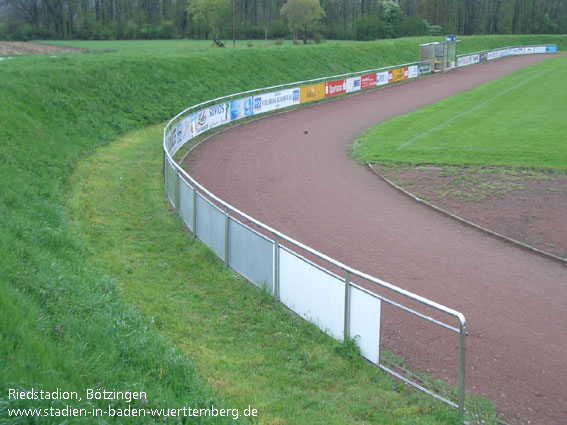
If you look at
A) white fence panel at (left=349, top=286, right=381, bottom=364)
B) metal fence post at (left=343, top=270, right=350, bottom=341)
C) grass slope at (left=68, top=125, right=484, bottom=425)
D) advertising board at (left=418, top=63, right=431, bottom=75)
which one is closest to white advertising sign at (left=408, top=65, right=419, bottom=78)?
advertising board at (left=418, top=63, right=431, bottom=75)

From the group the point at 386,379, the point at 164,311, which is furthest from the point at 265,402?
the point at 164,311

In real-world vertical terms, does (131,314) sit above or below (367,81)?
below

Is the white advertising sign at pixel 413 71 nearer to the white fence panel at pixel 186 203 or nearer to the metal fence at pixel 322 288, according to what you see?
the metal fence at pixel 322 288

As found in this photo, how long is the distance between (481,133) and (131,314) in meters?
23.2

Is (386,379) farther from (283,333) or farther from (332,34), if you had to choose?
(332,34)

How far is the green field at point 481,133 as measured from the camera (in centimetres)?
2423

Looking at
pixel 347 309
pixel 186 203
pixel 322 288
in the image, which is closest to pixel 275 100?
pixel 186 203

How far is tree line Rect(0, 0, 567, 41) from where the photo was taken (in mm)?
101875

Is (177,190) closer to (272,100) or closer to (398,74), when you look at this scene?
(272,100)

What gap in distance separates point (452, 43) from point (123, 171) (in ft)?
137

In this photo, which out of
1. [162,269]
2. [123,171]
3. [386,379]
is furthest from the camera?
[123,171]

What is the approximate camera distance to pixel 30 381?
19.7 feet

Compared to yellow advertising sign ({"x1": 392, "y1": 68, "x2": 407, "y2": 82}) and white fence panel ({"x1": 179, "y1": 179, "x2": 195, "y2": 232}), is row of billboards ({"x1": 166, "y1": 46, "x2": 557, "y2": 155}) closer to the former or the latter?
yellow advertising sign ({"x1": 392, "y1": 68, "x2": 407, "y2": 82})

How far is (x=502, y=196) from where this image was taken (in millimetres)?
19312
